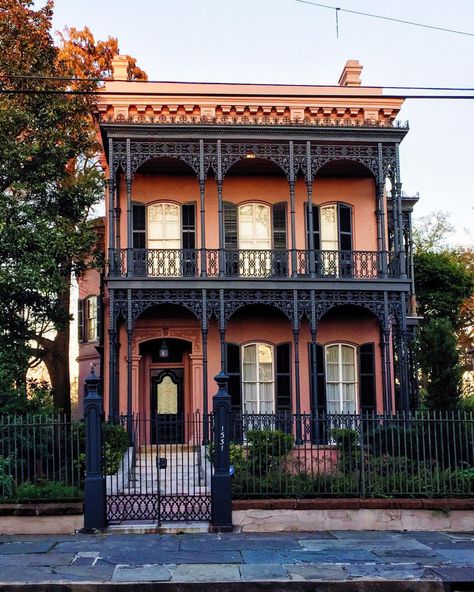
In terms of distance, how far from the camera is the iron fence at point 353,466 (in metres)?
13.1

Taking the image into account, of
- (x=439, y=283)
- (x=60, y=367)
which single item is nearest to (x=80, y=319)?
(x=60, y=367)

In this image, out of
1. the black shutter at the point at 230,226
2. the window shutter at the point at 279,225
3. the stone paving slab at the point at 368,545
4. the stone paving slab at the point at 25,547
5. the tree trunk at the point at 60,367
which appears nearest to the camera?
the stone paving slab at the point at 25,547

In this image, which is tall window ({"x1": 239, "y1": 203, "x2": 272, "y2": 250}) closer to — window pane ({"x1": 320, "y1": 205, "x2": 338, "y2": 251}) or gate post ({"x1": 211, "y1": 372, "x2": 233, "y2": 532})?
window pane ({"x1": 320, "y1": 205, "x2": 338, "y2": 251})

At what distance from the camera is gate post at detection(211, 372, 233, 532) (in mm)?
12594

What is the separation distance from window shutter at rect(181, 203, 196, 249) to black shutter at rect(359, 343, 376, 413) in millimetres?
5586

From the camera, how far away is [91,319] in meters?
28.4

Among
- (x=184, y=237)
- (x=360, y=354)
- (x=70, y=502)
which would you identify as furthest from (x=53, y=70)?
(x=70, y=502)

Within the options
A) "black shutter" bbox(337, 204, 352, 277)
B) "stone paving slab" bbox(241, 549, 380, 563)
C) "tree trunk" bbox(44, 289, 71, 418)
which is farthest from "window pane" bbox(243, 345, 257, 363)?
"stone paving slab" bbox(241, 549, 380, 563)

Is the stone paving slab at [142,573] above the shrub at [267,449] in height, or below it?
below

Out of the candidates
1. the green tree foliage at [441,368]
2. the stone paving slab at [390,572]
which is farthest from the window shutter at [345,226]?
the stone paving slab at [390,572]

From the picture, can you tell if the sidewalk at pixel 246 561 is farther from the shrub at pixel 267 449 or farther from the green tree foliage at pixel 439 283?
the green tree foliage at pixel 439 283

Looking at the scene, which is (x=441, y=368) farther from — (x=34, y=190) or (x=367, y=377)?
(x=34, y=190)

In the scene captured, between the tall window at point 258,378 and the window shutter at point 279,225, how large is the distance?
283 centimetres

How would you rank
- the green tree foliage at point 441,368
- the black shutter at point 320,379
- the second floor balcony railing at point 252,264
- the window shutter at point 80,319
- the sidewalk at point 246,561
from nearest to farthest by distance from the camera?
1. the sidewalk at point 246,561
2. the green tree foliage at point 441,368
3. the second floor balcony railing at point 252,264
4. the black shutter at point 320,379
5. the window shutter at point 80,319
